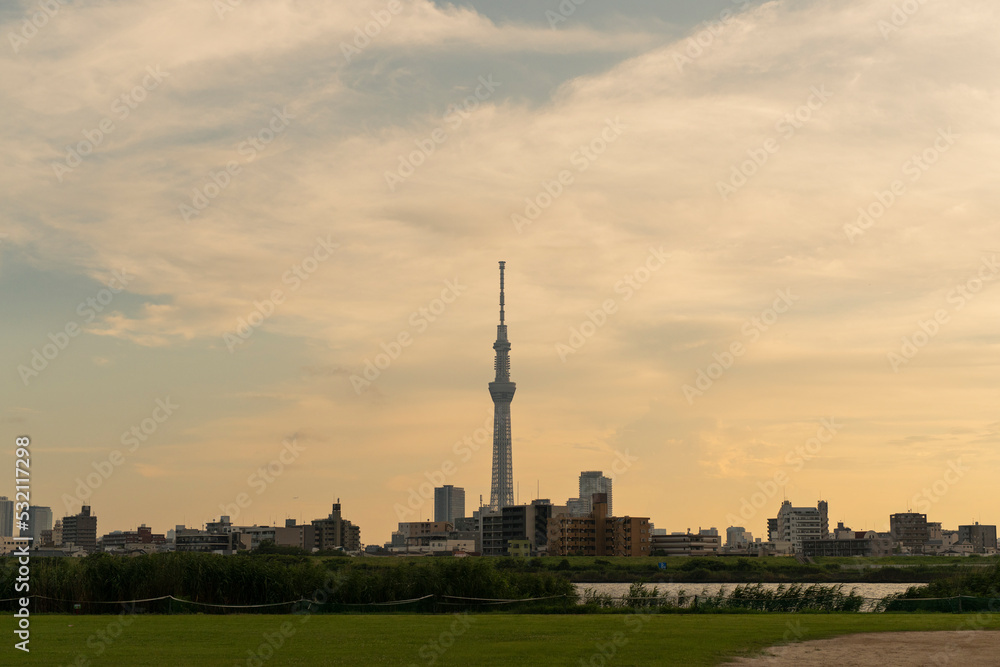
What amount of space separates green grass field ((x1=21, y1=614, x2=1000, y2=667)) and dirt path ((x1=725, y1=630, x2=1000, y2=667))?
123 centimetres

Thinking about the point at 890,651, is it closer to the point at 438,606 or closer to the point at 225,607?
the point at 438,606

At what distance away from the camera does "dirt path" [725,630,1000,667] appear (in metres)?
26.7

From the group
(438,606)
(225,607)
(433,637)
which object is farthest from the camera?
(438,606)

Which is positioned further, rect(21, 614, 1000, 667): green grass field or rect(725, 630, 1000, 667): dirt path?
rect(21, 614, 1000, 667): green grass field

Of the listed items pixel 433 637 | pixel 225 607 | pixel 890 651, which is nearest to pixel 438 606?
pixel 225 607

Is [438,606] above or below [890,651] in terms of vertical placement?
below

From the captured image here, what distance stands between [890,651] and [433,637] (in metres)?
14.1

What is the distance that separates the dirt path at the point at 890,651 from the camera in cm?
2667

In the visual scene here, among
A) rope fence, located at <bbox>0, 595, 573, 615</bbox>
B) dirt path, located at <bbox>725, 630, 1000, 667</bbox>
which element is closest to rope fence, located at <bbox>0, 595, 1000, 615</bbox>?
rope fence, located at <bbox>0, 595, 573, 615</bbox>

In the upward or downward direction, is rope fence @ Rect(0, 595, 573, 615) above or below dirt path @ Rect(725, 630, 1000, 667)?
below

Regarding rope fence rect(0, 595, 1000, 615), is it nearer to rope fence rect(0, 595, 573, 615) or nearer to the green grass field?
rope fence rect(0, 595, 573, 615)

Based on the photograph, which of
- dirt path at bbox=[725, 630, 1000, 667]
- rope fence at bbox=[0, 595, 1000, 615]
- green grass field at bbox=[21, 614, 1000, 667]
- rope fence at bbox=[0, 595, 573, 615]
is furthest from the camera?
rope fence at bbox=[0, 595, 573, 615]

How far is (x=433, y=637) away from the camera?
3322 cm

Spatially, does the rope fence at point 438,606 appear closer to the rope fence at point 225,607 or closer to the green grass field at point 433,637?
the rope fence at point 225,607
